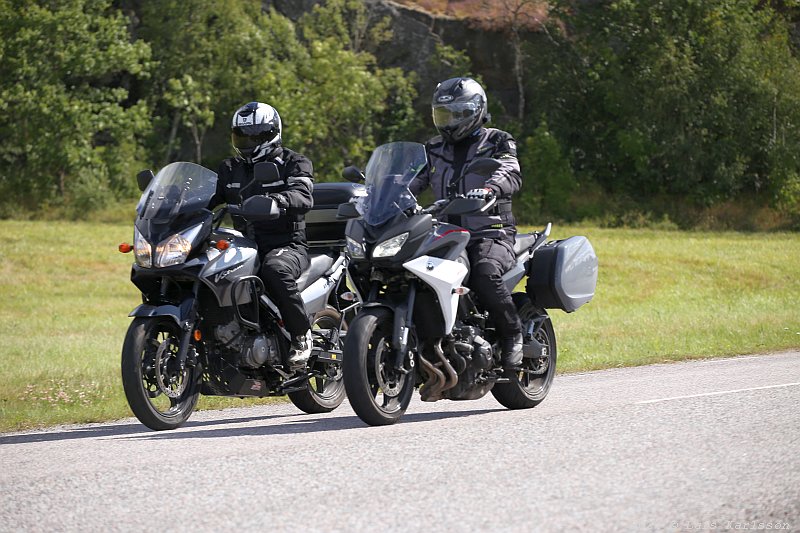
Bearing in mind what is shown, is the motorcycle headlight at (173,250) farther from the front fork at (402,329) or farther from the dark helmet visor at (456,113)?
the dark helmet visor at (456,113)

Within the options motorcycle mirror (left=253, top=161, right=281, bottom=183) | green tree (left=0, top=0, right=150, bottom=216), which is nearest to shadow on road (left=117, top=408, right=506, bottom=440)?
motorcycle mirror (left=253, top=161, right=281, bottom=183)

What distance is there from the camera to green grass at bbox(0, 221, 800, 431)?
13.2m

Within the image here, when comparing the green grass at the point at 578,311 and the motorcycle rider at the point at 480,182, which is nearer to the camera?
the motorcycle rider at the point at 480,182

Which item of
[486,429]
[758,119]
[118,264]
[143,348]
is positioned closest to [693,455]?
[486,429]

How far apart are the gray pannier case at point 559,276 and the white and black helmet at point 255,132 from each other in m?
2.23

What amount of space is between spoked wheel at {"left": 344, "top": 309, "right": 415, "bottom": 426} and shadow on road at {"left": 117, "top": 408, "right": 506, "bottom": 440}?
17 cm

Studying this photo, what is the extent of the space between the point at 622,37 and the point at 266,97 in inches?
537

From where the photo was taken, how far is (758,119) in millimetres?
44531

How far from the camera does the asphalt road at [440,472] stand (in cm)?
559

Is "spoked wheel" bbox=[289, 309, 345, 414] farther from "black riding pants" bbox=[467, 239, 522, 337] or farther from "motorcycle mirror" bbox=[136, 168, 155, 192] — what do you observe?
"motorcycle mirror" bbox=[136, 168, 155, 192]

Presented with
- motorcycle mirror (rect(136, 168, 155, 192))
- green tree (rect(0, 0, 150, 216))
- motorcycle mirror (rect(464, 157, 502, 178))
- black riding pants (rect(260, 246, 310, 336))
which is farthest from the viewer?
green tree (rect(0, 0, 150, 216))

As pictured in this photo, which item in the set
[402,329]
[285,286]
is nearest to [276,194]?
[285,286]

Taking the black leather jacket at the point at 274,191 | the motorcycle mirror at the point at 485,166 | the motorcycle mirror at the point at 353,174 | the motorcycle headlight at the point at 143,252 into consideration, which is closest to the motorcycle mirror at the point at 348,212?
the motorcycle mirror at the point at 353,174

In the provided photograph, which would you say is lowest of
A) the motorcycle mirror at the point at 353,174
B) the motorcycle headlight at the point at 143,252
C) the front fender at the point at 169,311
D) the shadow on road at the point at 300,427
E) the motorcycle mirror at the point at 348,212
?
the shadow on road at the point at 300,427
